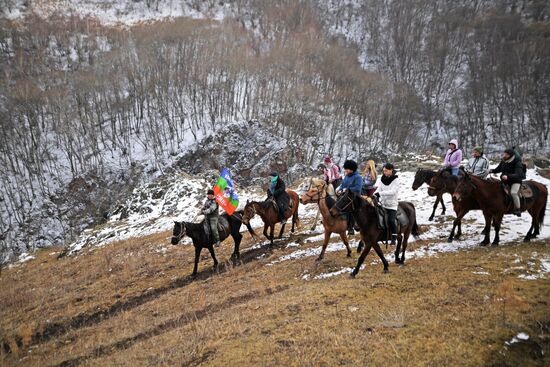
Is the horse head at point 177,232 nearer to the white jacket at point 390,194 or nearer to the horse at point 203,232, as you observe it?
the horse at point 203,232

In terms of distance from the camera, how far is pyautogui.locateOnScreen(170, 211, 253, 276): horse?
41.2 feet

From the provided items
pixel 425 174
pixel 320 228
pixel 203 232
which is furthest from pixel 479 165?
pixel 203 232

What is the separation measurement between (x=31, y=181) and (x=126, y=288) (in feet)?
186

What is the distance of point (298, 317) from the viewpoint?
7281mm

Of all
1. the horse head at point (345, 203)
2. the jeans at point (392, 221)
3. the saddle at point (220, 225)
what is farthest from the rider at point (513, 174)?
the saddle at point (220, 225)

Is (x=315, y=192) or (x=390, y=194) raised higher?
(x=390, y=194)

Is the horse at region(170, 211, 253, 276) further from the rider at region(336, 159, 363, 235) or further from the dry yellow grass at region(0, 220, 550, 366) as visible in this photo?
the rider at region(336, 159, 363, 235)

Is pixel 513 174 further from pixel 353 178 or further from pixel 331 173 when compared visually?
pixel 331 173

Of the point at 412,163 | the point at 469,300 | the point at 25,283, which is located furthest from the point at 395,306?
the point at 412,163

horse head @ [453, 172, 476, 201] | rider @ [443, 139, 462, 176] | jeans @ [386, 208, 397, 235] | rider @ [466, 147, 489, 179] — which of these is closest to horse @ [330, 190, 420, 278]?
jeans @ [386, 208, 397, 235]

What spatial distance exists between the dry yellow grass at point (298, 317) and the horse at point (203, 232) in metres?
0.84

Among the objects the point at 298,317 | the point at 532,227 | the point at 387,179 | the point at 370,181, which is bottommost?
the point at 298,317

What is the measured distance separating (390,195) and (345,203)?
138 cm

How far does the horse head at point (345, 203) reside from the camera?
873cm
